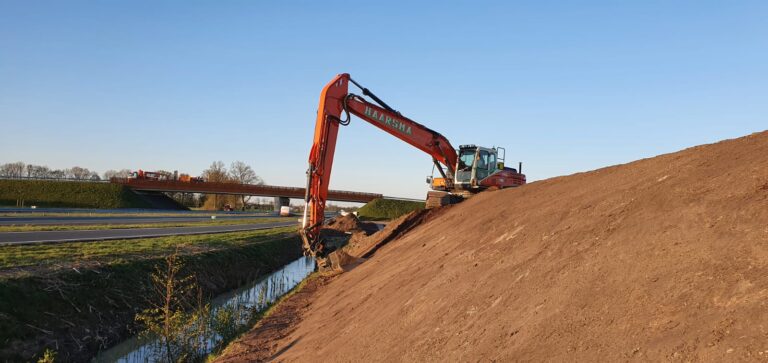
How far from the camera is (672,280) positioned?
227 inches

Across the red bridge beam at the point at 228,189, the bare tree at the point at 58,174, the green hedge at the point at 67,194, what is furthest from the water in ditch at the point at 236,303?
the bare tree at the point at 58,174

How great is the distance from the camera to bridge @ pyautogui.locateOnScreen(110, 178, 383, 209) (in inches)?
Answer: 3044

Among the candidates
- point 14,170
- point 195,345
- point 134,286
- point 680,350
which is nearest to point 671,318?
point 680,350

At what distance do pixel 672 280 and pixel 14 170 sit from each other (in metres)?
163

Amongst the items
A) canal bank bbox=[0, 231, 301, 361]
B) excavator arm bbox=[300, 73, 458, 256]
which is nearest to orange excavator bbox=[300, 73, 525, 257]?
excavator arm bbox=[300, 73, 458, 256]

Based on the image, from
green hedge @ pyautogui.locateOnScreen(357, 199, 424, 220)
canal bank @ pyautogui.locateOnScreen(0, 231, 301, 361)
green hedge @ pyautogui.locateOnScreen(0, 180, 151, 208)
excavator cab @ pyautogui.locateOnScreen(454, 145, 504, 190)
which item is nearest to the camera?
canal bank @ pyautogui.locateOnScreen(0, 231, 301, 361)

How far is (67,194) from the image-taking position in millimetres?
68812

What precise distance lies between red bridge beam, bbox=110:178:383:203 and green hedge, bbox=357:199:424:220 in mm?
16650

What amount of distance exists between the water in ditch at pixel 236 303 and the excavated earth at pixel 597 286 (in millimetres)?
2343

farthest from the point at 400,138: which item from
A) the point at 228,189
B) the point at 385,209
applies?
the point at 228,189

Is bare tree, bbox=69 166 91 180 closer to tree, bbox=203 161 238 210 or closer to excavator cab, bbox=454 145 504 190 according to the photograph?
tree, bbox=203 161 238 210

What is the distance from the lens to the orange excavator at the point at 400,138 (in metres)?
19.0

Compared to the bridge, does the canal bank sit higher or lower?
lower

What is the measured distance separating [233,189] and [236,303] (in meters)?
68.4
